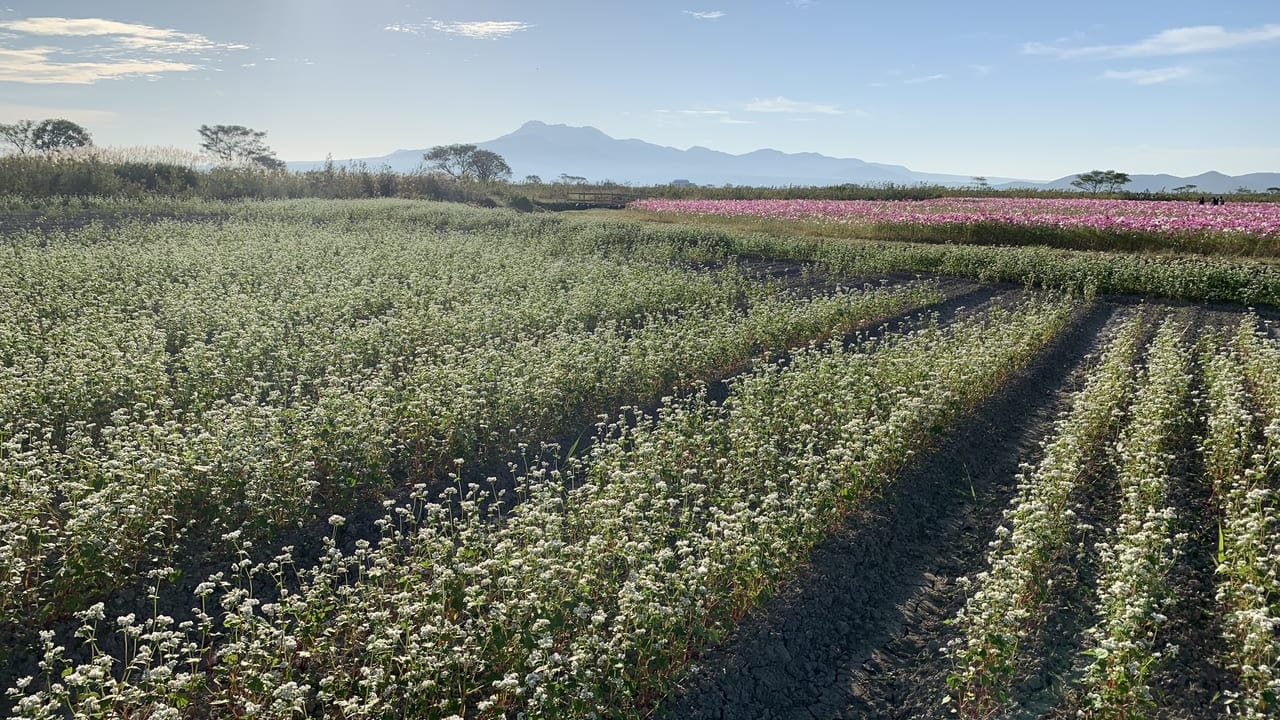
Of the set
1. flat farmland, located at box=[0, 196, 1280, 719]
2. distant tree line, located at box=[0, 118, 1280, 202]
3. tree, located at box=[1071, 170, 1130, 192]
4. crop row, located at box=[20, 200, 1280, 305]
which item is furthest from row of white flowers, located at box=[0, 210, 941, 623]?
tree, located at box=[1071, 170, 1130, 192]

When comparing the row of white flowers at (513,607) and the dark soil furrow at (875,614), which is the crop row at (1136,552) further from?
the row of white flowers at (513,607)

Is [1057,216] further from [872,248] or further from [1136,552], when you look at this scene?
[1136,552]

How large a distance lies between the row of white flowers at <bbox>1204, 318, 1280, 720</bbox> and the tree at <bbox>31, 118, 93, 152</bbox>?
368ft

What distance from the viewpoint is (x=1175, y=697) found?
5672 millimetres

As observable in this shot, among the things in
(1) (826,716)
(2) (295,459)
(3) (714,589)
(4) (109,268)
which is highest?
(4) (109,268)

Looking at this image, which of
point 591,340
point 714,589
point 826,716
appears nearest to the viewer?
point 826,716

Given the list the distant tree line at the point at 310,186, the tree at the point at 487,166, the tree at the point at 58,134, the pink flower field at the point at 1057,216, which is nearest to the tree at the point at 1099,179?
the distant tree line at the point at 310,186

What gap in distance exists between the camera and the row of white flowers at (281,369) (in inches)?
274

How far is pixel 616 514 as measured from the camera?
6.93 metres

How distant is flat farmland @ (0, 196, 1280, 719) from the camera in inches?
211

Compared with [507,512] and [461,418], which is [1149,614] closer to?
[507,512]

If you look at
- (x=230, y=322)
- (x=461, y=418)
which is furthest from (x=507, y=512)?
(x=230, y=322)

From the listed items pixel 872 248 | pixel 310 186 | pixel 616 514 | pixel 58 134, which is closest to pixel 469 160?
pixel 58 134

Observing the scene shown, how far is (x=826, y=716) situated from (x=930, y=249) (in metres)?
22.4
